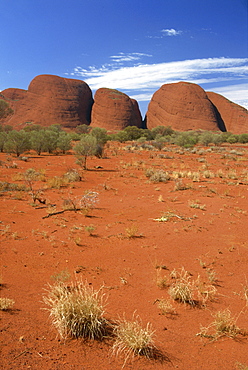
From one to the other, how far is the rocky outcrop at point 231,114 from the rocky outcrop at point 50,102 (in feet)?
107

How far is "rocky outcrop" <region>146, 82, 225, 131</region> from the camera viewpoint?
61688 mm

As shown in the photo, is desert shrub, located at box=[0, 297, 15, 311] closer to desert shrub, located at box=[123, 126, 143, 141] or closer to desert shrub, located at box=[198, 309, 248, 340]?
desert shrub, located at box=[198, 309, 248, 340]

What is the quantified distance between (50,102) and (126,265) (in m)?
61.5

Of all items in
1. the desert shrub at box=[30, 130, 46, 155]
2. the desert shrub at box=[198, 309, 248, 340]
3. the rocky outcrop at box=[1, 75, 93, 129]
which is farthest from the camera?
the rocky outcrop at box=[1, 75, 93, 129]

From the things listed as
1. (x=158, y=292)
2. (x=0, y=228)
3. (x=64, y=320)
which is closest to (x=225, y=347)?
(x=158, y=292)

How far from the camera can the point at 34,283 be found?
12.4 feet

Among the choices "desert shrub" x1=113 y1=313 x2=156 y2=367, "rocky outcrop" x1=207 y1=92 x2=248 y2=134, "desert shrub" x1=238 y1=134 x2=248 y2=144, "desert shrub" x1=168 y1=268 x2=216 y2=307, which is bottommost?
"desert shrub" x1=168 y1=268 x2=216 y2=307

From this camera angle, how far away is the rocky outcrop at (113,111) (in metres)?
60.5

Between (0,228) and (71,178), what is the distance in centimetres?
623

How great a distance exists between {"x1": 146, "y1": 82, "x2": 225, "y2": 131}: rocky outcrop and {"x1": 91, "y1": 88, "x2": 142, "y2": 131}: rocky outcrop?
5736mm

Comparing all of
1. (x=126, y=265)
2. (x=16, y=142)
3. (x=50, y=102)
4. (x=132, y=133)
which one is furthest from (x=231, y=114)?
(x=126, y=265)

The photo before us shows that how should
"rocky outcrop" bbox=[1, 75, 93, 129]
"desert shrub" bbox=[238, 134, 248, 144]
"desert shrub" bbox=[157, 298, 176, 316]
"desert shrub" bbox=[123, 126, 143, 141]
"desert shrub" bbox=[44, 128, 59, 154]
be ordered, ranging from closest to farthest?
"desert shrub" bbox=[157, 298, 176, 316] → "desert shrub" bbox=[44, 128, 59, 154] → "desert shrub" bbox=[123, 126, 143, 141] → "desert shrub" bbox=[238, 134, 248, 144] → "rocky outcrop" bbox=[1, 75, 93, 129]

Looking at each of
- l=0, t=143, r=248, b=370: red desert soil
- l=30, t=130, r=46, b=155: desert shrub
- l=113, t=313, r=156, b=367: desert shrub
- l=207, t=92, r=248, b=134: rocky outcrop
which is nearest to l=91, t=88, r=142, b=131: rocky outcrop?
l=207, t=92, r=248, b=134: rocky outcrop

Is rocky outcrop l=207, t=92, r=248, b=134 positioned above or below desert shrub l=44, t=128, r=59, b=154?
above
